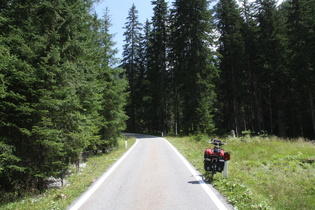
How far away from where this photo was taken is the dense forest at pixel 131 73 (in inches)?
276

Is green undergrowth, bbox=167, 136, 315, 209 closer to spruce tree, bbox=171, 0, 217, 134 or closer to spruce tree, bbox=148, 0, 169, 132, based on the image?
spruce tree, bbox=171, 0, 217, 134

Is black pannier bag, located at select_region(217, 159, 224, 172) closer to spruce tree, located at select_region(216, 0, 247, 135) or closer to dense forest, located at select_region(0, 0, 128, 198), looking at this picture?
dense forest, located at select_region(0, 0, 128, 198)

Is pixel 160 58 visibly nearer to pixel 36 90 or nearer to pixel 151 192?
pixel 36 90

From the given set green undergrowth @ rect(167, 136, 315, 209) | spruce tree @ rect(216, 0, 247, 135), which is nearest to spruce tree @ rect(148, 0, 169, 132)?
spruce tree @ rect(216, 0, 247, 135)

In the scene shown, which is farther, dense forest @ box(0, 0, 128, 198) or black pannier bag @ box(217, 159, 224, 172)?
black pannier bag @ box(217, 159, 224, 172)

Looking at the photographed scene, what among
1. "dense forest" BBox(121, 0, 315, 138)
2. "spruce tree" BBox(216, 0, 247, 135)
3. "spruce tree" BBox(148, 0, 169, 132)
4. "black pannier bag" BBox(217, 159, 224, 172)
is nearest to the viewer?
"black pannier bag" BBox(217, 159, 224, 172)

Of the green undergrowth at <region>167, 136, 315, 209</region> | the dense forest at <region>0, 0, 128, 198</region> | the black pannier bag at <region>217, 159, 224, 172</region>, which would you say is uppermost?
the dense forest at <region>0, 0, 128, 198</region>

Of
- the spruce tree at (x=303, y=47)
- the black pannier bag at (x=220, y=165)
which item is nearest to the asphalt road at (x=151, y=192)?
the black pannier bag at (x=220, y=165)

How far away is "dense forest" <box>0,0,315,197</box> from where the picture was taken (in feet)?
23.0

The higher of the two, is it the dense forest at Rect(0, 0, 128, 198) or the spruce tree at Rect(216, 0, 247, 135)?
the spruce tree at Rect(216, 0, 247, 135)

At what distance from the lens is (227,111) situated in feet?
123

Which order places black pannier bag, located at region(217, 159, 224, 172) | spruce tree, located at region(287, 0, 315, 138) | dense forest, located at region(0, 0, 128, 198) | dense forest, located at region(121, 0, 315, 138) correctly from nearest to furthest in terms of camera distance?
dense forest, located at region(0, 0, 128, 198) < black pannier bag, located at region(217, 159, 224, 172) < spruce tree, located at region(287, 0, 315, 138) < dense forest, located at region(121, 0, 315, 138)

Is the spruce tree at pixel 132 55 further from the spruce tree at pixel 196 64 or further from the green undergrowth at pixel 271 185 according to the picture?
the green undergrowth at pixel 271 185

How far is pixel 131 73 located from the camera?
44438mm
